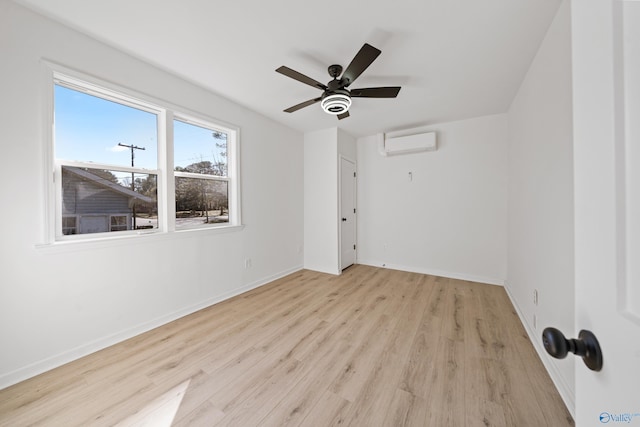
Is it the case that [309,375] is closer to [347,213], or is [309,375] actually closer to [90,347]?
[90,347]

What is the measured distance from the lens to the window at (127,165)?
1.89 metres

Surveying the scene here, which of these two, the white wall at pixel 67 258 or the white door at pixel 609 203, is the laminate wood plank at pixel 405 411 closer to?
the white door at pixel 609 203

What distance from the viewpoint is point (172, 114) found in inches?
98.3

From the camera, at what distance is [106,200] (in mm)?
2098

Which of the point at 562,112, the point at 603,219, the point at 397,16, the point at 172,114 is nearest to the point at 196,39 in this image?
the point at 172,114

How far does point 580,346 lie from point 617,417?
12cm

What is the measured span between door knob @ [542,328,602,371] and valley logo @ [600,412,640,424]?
7 cm

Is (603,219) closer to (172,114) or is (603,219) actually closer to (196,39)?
(196,39)

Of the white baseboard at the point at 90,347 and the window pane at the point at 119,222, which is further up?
the window pane at the point at 119,222

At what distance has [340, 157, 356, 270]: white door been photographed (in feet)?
13.7

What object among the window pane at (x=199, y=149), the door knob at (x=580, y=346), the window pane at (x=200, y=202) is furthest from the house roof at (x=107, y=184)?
the door knob at (x=580, y=346)

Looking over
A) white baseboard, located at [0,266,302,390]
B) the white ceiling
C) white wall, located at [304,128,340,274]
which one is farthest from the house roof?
white wall, located at [304,128,340,274]

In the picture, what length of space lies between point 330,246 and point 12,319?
3.37 meters

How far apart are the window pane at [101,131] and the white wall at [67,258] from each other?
0.60ft
